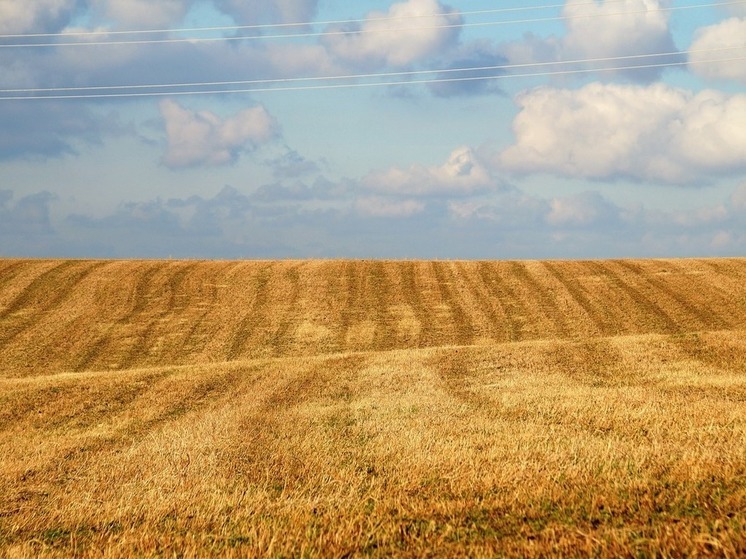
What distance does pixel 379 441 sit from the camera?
12.3m

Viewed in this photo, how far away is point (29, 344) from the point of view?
39.2 m

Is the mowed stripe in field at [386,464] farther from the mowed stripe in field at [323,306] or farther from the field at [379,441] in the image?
the mowed stripe in field at [323,306]

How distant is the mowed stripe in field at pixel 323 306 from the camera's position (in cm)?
3891

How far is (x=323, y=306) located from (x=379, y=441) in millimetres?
33874

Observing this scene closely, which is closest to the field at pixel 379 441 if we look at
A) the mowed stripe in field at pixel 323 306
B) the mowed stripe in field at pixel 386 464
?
the mowed stripe in field at pixel 386 464

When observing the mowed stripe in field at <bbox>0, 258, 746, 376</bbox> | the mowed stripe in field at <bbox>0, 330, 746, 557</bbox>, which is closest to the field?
the mowed stripe in field at <bbox>0, 330, 746, 557</bbox>

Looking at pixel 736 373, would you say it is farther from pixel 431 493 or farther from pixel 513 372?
pixel 431 493

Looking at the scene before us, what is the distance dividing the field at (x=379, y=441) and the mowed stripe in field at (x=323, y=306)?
0.28 meters

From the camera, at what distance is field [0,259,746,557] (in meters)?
7.08

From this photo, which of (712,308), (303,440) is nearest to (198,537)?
(303,440)

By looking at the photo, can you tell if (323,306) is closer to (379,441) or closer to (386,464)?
(379,441)

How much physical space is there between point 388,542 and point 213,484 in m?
3.88

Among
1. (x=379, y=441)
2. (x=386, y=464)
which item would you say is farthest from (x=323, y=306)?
(x=386, y=464)

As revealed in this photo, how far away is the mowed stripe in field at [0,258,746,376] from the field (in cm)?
28
